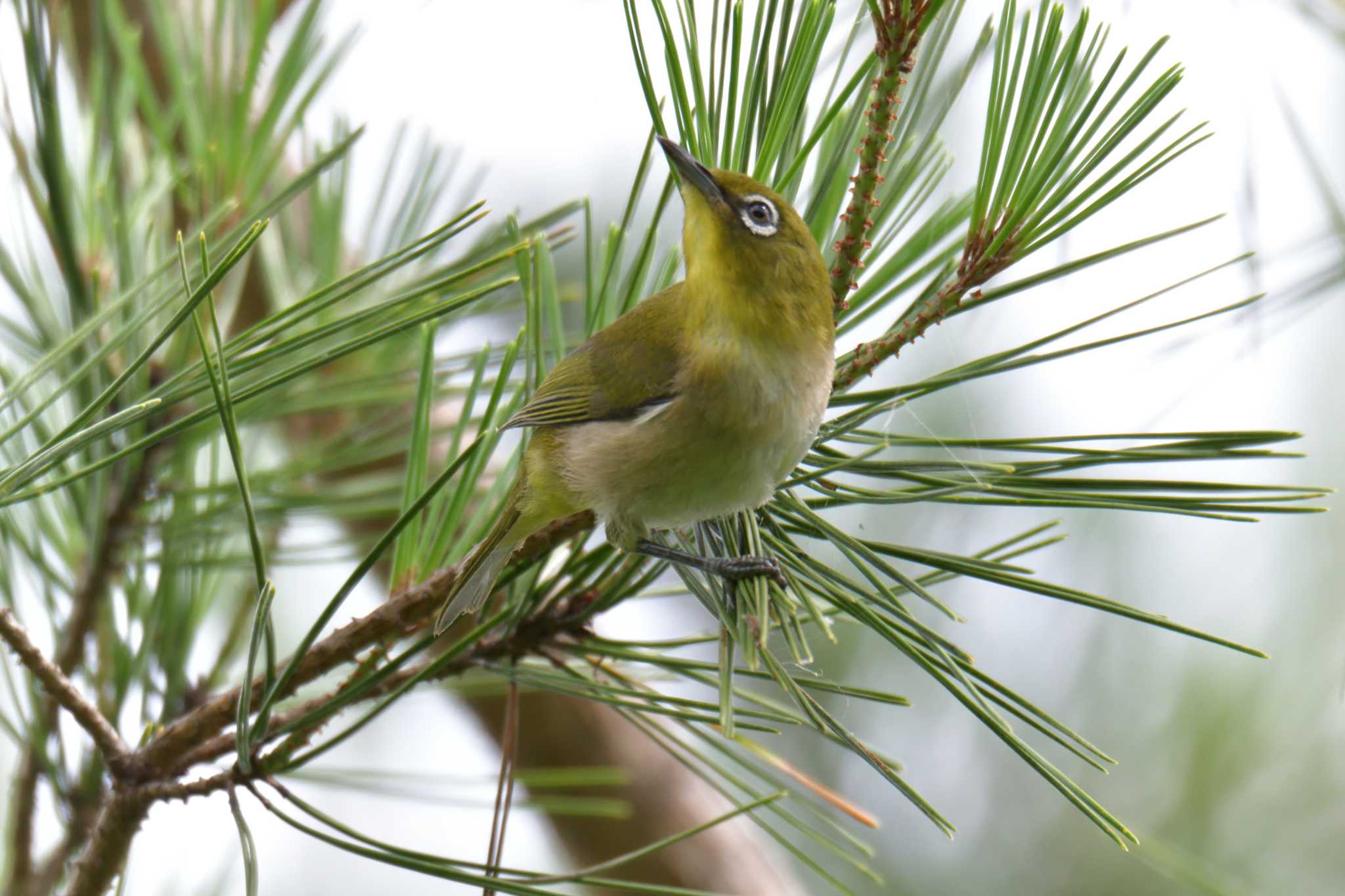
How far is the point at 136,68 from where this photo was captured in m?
1.75

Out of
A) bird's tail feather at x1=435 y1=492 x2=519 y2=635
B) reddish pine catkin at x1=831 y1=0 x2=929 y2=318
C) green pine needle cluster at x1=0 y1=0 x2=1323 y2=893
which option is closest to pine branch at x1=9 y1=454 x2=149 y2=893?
green pine needle cluster at x1=0 y1=0 x2=1323 y2=893

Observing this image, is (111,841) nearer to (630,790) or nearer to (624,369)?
(624,369)

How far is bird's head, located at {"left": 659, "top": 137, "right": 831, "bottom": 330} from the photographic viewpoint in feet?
4.53

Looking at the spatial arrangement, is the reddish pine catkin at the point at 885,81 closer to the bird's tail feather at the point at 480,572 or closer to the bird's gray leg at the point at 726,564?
the bird's gray leg at the point at 726,564

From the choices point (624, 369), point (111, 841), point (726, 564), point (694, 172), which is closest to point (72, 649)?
point (111, 841)

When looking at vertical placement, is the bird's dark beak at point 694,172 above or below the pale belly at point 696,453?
above

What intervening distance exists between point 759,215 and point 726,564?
1.40 ft

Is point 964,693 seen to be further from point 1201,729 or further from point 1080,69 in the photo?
point 1201,729

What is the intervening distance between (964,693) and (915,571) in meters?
3.16

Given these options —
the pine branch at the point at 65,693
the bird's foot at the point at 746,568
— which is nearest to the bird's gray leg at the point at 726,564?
the bird's foot at the point at 746,568

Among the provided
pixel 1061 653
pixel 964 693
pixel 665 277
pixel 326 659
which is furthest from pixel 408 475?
pixel 1061 653

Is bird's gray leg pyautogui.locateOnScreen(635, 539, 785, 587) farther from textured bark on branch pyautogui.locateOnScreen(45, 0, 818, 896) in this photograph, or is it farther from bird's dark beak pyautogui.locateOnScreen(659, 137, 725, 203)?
textured bark on branch pyautogui.locateOnScreen(45, 0, 818, 896)

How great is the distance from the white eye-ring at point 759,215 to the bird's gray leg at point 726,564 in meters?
0.40

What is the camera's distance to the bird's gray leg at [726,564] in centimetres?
121
